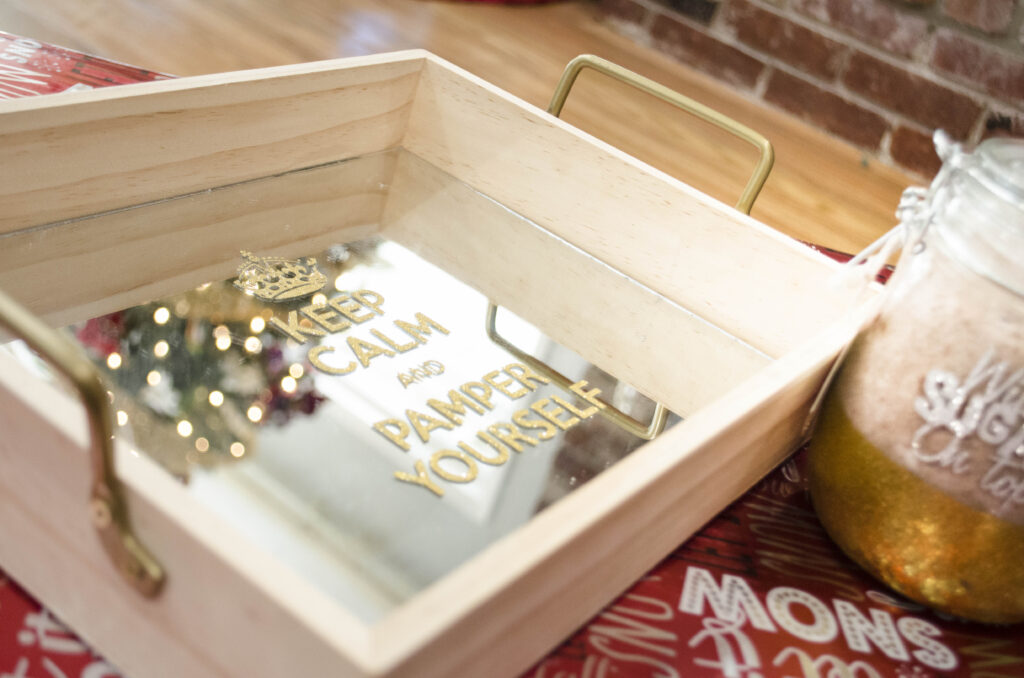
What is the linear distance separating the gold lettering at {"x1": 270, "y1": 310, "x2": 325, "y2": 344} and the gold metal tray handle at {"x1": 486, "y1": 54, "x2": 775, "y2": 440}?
0.12 meters

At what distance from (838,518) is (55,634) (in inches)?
15.1

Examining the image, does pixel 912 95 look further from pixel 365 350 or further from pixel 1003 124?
pixel 365 350

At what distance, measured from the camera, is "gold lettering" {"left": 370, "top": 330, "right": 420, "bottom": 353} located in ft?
1.95

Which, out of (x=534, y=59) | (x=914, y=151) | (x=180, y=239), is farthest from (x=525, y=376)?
(x=914, y=151)

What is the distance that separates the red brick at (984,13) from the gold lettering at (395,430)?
5.08 ft

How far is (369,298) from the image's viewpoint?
0.64m

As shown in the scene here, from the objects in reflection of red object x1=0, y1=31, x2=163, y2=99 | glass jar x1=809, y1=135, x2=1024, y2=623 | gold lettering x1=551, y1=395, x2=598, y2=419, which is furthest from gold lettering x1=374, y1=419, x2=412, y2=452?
reflection of red object x1=0, y1=31, x2=163, y2=99

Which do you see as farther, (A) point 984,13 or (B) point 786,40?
(B) point 786,40

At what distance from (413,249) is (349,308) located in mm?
110

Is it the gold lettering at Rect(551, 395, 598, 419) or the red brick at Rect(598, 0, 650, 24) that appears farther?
the red brick at Rect(598, 0, 650, 24)

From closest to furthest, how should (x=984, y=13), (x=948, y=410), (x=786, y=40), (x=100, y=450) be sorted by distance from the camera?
(x=100, y=450), (x=948, y=410), (x=984, y=13), (x=786, y=40)

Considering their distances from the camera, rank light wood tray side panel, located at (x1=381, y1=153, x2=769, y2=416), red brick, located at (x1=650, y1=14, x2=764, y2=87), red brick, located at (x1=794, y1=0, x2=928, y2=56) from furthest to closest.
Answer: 1. red brick, located at (x1=650, y1=14, x2=764, y2=87)
2. red brick, located at (x1=794, y1=0, x2=928, y2=56)
3. light wood tray side panel, located at (x1=381, y1=153, x2=769, y2=416)

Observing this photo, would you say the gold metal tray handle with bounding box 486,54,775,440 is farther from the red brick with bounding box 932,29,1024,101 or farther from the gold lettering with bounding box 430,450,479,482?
the red brick with bounding box 932,29,1024,101

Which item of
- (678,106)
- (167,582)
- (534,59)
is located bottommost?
(534,59)
